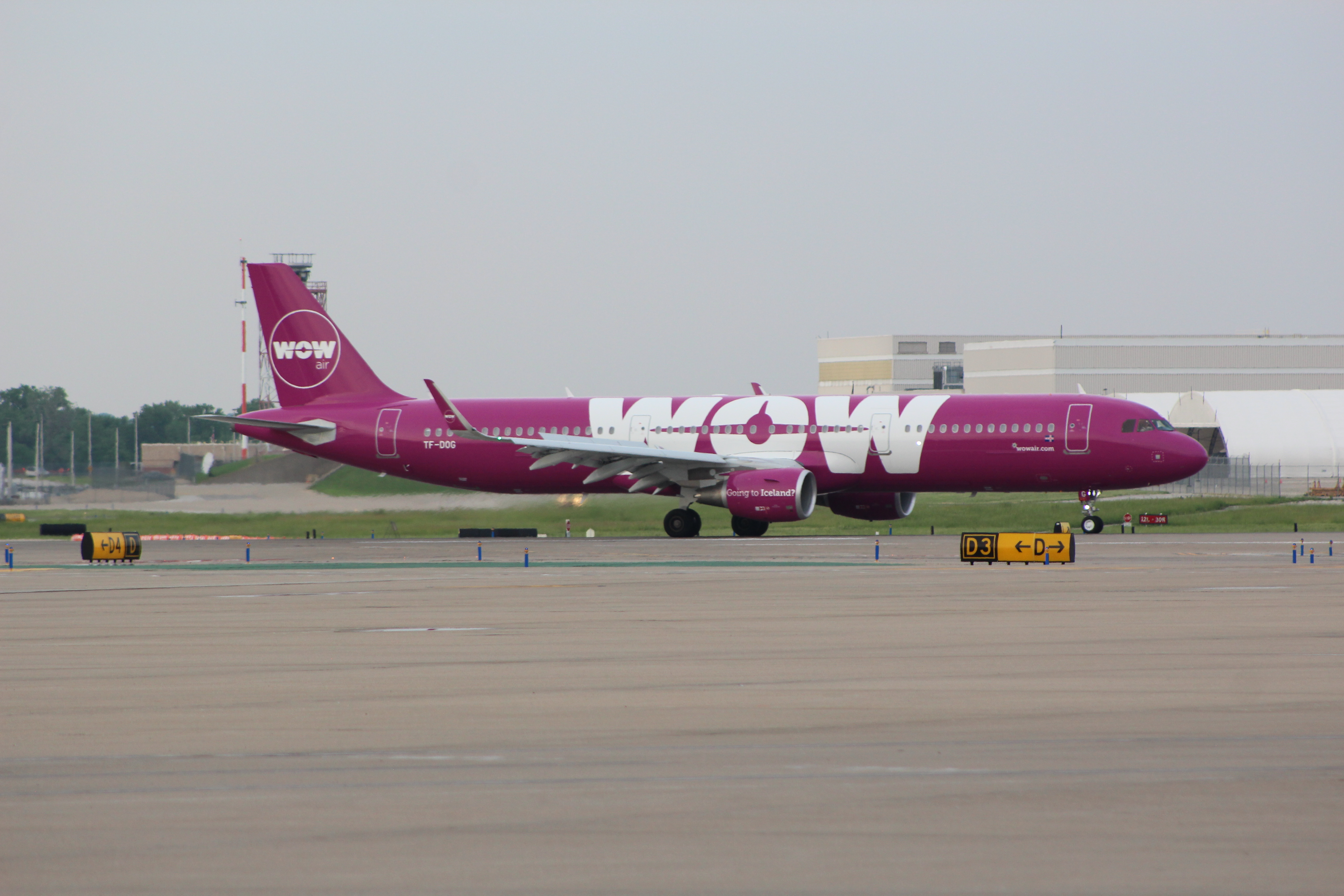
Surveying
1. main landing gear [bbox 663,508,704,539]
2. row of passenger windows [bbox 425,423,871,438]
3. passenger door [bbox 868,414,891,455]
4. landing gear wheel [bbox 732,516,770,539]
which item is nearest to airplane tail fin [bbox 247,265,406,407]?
row of passenger windows [bbox 425,423,871,438]

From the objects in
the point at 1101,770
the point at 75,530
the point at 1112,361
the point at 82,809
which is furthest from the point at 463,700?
the point at 1112,361

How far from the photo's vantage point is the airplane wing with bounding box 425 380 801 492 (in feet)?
130

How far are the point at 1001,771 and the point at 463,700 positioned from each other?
4.75 meters

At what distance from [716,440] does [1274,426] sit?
57108 millimetres

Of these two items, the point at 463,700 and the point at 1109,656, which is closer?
the point at 463,700

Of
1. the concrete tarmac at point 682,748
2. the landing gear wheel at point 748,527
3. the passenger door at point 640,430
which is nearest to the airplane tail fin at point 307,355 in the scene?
the passenger door at point 640,430

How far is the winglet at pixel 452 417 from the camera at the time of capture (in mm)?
39062

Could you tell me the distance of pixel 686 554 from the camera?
33.7 metres

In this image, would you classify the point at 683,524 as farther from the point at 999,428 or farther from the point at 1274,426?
the point at 1274,426

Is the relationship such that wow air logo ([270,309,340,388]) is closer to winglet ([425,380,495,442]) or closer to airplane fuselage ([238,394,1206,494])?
airplane fuselage ([238,394,1206,494])

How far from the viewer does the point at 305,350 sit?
45781 millimetres

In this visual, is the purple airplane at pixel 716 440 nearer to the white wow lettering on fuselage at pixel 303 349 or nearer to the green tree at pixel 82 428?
the white wow lettering on fuselage at pixel 303 349

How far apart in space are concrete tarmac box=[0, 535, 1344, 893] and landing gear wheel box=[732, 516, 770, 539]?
832 inches

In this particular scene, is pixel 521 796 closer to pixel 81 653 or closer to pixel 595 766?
pixel 595 766
